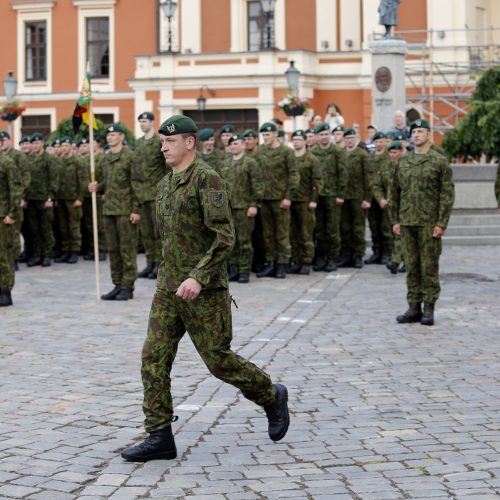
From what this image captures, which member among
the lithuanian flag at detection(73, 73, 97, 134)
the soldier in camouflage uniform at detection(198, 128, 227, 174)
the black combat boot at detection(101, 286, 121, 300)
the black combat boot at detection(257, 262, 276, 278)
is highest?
the lithuanian flag at detection(73, 73, 97, 134)

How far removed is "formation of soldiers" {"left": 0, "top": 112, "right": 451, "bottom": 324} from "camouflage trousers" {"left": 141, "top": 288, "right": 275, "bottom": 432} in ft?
23.9

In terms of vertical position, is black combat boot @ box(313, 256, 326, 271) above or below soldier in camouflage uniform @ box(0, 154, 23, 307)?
below

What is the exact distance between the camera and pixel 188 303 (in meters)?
6.73

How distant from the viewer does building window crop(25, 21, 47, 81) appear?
5403cm

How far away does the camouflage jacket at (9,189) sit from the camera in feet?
45.2

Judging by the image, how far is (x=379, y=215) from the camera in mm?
18953

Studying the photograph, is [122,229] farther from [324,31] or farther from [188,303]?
[324,31]

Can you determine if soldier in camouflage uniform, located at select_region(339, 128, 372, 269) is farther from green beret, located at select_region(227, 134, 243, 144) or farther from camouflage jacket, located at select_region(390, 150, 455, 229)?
camouflage jacket, located at select_region(390, 150, 455, 229)

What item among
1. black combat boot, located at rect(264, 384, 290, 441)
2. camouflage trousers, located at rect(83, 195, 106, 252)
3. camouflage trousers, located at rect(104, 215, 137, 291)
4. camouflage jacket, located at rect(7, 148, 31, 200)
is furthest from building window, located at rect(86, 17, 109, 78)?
black combat boot, located at rect(264, 384, 290, 441)

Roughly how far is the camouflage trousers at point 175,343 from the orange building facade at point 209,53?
34266 mm

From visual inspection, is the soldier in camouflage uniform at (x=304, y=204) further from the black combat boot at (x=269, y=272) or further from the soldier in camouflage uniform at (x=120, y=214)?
the soldier in camouflage uniform at (x=120, y=214)

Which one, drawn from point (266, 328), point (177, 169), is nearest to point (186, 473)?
point (177, 169)

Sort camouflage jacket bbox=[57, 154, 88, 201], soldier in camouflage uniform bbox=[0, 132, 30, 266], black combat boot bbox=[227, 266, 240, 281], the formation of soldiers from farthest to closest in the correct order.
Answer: camouflage jacket bbox=[57, 154, 88, 201] < black combat boot bbox=[227, 266, 240, 281] < soldier in camouflage uniform bbox=[0, 132, 30, 266] < the formation of soldiers

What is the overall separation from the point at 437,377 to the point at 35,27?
47205 millimetres
